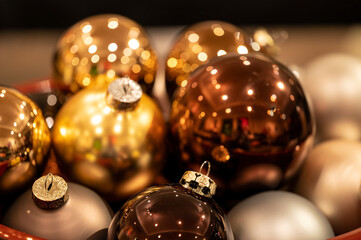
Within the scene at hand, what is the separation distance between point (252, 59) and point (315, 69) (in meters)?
0.20

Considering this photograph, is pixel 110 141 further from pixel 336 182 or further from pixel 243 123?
pixel 336 182

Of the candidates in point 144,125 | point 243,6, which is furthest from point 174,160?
point 243,6

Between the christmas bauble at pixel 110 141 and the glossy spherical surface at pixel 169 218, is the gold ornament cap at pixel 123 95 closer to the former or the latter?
the christmas bauble at pixel 110 141

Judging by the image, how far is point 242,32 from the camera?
2.19ft

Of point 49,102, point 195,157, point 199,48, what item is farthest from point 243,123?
point 49,102

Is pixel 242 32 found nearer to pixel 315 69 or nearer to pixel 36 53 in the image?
pixel 315 69

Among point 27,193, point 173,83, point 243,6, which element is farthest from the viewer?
point 243,6

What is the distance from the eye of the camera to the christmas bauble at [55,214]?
452 mm

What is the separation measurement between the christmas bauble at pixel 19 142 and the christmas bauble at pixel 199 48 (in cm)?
19

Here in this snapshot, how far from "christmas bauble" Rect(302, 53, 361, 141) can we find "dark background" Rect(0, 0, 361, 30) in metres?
1.17

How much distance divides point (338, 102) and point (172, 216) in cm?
34

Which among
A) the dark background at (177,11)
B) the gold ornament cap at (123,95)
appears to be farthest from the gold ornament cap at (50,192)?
the dark background at (177,11)

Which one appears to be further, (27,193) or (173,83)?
(173,83)

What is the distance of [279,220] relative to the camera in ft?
1.55
